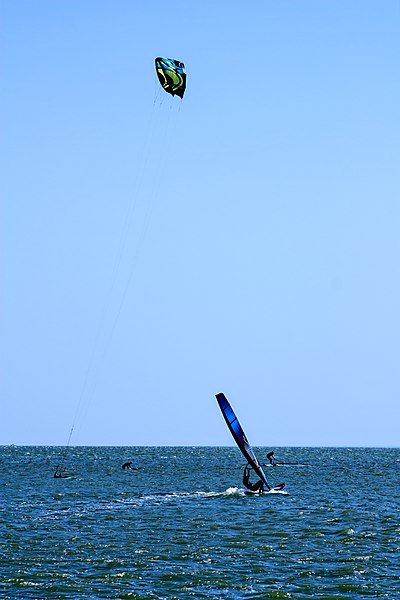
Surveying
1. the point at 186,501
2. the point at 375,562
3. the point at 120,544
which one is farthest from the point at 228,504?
the point at 375,562

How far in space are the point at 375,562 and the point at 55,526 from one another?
1278 centimetres

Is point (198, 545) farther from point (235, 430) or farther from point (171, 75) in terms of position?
point (235, 430)

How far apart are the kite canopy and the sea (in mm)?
16965

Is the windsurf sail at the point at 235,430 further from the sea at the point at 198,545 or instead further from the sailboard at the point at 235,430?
the sea at the point at 198,545

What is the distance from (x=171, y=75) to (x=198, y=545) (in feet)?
59.6

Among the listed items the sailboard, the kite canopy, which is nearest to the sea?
the sailboard

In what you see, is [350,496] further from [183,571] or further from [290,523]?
[183,571]

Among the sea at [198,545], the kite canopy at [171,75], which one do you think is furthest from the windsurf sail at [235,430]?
the kite canopy at [171,75]

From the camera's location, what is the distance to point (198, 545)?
29266mm

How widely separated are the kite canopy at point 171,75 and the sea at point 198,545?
55.7 ft

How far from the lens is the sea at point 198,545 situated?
2261 cm

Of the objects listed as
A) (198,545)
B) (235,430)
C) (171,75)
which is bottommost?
(198,545)

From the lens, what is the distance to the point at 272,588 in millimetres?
22547

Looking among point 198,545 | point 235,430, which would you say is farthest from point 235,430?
point 198,545
